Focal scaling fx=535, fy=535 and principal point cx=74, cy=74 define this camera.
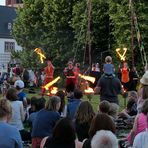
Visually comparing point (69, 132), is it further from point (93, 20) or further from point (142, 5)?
point (93, 20)

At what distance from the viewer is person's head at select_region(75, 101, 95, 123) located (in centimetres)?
827

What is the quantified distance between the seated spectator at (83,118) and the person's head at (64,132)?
5.73 ft

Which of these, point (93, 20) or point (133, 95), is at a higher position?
point (93, 20)

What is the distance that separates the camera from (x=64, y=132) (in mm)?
6461

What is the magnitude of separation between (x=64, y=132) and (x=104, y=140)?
671 mm

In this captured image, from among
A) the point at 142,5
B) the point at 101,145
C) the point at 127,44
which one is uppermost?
the point at 142,5

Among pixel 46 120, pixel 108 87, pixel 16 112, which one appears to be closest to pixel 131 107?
pixel 108 87

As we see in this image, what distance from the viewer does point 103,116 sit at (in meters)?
6.47

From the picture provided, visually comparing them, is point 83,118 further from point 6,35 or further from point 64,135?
point 6,35

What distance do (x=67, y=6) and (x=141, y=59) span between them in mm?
9542

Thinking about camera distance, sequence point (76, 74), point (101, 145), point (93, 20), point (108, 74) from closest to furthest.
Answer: point (101, 145) < point (108, 74) < point (76, 74) < point (93, 20)

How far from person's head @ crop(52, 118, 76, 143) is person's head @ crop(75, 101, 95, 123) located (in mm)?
1739

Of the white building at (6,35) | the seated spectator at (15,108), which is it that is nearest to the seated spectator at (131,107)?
the seated spectator at (15,108)

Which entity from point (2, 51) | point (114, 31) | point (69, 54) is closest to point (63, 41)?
point (69, 54)
